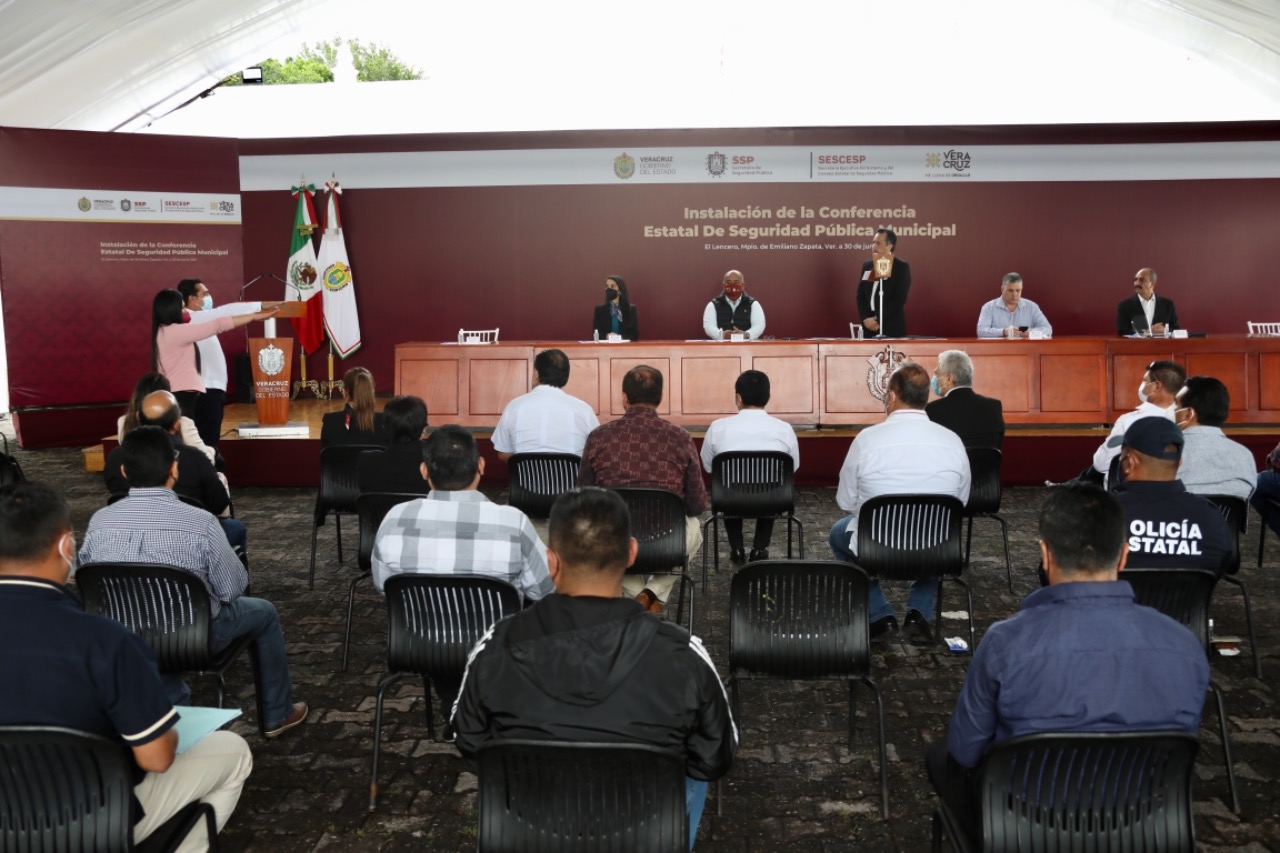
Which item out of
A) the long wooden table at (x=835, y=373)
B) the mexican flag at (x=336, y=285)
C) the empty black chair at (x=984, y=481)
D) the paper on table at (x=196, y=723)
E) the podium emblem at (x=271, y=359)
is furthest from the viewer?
the mexican flag at (x=336, y=285)

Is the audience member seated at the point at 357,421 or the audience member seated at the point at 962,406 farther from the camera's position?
the audience member seated at the point at 357,421

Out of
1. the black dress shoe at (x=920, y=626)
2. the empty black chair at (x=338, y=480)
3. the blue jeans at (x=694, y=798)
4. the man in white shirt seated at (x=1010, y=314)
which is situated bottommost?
the black dress shoe at (x=920, y=626)

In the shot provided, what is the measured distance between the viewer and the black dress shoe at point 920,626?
14.6 feet

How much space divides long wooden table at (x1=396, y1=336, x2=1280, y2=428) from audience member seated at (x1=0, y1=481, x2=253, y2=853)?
6.28 m

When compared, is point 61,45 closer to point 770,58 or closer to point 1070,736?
point 770,58

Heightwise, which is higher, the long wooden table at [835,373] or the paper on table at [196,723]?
the long wooden table at [835,373]

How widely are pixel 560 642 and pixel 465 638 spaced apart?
3.90ft

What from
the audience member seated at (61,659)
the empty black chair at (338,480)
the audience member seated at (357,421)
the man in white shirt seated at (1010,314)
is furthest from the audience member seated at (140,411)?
the man in white shirt seated at (1010,314)

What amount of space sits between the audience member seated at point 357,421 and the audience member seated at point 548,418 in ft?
2.40

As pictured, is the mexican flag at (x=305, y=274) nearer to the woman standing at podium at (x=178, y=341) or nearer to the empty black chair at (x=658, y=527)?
the woman standing at podium at (x=178, y=341)

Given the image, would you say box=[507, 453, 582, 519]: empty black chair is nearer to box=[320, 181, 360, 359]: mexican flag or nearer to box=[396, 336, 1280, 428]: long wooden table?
box=[396, 336, 1280, 428]: long wooden table

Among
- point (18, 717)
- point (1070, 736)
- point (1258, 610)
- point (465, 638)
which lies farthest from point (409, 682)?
point (1258, 610)

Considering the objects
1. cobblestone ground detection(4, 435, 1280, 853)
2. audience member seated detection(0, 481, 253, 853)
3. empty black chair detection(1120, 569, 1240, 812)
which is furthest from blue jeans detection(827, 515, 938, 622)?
audience member seated detection(0, 481, 253, 853)

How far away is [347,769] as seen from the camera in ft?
11.0
